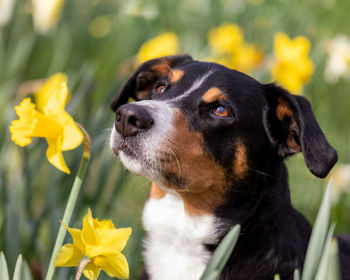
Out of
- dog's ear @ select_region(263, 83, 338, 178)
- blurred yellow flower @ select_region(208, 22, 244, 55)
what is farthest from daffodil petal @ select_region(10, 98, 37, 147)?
blurred yellow flower @ select_region(208, 22, 244, 55)

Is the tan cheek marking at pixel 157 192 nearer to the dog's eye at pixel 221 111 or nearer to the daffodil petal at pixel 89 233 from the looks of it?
the dog's eye at pixel 221 111

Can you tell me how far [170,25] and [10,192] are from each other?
298cm

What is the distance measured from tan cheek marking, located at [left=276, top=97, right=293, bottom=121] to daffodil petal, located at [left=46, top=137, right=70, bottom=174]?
3.41ft

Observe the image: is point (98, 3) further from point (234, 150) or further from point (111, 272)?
point (111, 272)

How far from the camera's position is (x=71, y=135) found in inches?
55.4

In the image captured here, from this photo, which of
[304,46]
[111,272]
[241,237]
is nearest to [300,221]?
[241,237]

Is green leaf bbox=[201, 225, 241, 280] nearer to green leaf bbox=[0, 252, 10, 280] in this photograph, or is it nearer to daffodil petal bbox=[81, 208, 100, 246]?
daffodil petal bbox=[81, 208, 100, 246]

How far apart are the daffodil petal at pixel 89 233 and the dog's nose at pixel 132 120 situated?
52 cm

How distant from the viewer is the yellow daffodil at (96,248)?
4.41 feet

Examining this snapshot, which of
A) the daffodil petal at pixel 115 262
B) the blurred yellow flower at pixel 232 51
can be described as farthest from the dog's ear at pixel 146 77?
the blurred yellow flower at pixel 232 51

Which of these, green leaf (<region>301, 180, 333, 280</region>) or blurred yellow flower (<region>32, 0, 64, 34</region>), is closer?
green leaf (<region>301, 180, 333, 280</region>)

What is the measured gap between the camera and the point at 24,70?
4508 millimetres

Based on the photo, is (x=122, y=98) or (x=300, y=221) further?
(x=122, y=98)

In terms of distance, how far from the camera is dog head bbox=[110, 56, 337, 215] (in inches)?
72.9
